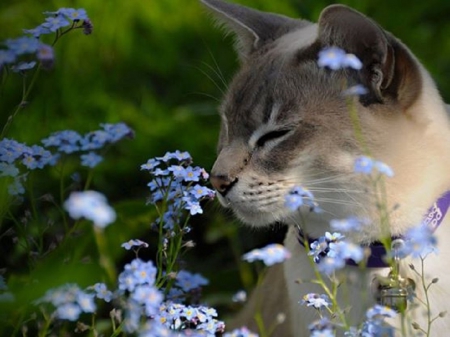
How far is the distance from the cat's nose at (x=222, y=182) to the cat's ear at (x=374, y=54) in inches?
15.5

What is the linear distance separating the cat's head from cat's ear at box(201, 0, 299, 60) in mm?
315

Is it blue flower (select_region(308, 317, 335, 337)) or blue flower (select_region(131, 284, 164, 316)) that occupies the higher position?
blue flower (select_region(131, 284, 164, 316))

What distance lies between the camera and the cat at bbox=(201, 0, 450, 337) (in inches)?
97.7

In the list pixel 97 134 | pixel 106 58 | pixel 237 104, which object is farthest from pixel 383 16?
pixel 97 134

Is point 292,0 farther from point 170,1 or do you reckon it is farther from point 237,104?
point 237,104

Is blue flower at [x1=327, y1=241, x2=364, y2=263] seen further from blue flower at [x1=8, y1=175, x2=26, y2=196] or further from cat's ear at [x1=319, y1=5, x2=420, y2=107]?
blue flower at [x1=8, y1=175, x2=26, y2=196]

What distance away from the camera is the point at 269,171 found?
2518mm

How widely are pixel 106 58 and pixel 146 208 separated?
881mm

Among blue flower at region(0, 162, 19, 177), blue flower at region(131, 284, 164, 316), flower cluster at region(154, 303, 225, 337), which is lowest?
flower cluster at region(154, 303, 225, 337)

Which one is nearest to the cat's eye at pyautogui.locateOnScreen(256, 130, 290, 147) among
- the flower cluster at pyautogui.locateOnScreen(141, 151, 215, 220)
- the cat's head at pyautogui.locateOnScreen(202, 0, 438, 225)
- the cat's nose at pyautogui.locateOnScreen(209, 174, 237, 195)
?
the cat's head at pyautogui.locateOnScreen(202, 0, 438, 225)

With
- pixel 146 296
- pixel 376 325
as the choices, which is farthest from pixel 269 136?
pixel 146 296

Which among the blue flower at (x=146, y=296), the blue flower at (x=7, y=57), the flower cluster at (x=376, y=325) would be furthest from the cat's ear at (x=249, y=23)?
the blue flower at (x=146, y=296)

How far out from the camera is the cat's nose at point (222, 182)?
2.50 m

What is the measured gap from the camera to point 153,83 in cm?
399
